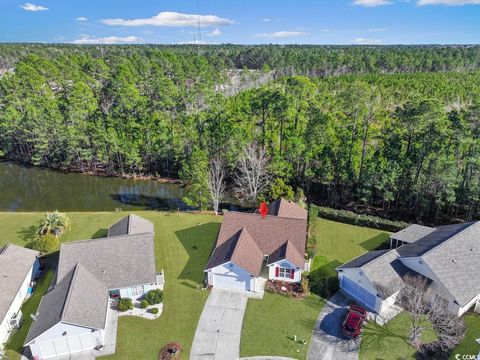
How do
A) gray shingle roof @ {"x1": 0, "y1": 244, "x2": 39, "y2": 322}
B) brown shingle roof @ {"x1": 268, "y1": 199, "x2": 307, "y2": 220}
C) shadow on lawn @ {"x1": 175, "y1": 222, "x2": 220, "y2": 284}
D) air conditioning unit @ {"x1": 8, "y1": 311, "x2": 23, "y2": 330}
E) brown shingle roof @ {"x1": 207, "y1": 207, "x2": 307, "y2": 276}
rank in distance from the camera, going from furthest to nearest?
brown shingle roof @ {"x1": 268, "y1": 199, "x2": 307, "y2": 220} < shadow on lawn @ {"x1": 175, "y1": 222, "x2": 220, "y2": 284} < brown shingle roof @ {"x1": 207, "y1": 207, "x2": 307, "y2": 276} < gray shingle roof @ {"x1": 0, "y1": 244, "x2": 39, "y2": 322} < air conditioning unit @ {"x1": 8, "y1": 311, "x2": 23, "y2": 330}

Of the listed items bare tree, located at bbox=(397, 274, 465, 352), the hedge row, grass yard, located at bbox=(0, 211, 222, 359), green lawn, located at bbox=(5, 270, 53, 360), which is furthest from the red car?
green lawn, located at bbox=(5, 270, 53, 360)

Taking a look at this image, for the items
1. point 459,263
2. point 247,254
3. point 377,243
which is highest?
point 459,263

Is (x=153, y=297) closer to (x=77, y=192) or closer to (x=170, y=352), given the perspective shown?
(x=170, y=352)

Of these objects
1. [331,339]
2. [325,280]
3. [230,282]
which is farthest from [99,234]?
[331,339]

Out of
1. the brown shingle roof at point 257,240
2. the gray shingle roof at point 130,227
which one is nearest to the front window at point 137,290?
the brown shingle roof at point 257,240

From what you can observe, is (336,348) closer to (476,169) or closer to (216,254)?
(216,254)

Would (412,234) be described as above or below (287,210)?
below

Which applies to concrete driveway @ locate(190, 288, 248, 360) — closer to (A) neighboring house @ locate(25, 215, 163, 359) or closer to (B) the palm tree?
(A) neighboring house @ locate(25, 215, 163, 359)
